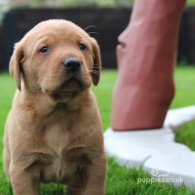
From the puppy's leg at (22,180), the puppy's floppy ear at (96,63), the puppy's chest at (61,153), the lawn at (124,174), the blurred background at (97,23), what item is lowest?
the blurred background at (97,23)

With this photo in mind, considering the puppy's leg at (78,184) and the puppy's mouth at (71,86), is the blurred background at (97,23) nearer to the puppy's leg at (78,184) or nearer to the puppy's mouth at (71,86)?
the puppy's leg at (78,184)

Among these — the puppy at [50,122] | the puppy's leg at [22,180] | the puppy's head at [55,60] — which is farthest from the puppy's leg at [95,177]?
the puppy's head at [55,60]

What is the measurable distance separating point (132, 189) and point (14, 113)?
0.87 meters

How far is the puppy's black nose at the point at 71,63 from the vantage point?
107 inches

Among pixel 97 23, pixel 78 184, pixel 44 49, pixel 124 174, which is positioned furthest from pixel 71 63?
pixel 97 23

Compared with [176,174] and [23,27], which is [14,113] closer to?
[176,174]

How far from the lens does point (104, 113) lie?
6602 millimetres

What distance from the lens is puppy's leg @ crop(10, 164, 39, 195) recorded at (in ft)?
9.70

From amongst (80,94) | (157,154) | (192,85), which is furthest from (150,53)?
(192,85)

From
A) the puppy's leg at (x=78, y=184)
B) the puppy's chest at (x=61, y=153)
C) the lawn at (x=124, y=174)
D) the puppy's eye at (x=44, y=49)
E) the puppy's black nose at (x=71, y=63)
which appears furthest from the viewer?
the lawn at (x=124, y=174)

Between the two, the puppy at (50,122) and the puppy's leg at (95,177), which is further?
the puppy's leg at (95,177)

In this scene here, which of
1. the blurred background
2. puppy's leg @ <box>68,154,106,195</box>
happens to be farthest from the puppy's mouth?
the blurred background

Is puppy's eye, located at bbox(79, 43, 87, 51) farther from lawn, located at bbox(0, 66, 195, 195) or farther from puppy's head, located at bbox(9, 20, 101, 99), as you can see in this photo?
lawn, located at bbox(0, 66, 195, 195)

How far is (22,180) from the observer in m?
2.97
